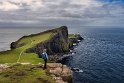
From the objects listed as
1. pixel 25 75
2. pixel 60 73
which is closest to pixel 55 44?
pixel 60 73

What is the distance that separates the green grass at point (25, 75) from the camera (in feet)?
155

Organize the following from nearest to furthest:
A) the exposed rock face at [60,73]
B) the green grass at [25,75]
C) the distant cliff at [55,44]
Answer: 1. the green grass at [25,75]
2. the exposed rock face at [60,73]
3. the distant cliff at [55,44]

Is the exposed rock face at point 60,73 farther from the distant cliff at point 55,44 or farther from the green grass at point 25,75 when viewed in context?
the distant cliff at point 55,44

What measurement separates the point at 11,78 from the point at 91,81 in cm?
4222

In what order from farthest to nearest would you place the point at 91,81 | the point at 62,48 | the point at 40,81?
1. the point at 62,48
2. the point at 91,81
3. the point at 40,81

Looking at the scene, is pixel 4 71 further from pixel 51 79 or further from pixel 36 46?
pixel 36 46

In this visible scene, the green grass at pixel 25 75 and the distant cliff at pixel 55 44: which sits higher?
the green grass at pixel 25 75

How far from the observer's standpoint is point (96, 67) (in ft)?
362

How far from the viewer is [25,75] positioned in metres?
50.4

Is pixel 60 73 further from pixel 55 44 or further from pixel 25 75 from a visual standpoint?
pixel 55 44

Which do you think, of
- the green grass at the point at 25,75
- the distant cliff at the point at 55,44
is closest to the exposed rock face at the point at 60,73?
the green grass at the point at 25,75

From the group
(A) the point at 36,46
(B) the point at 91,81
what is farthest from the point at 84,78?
(A) the point at 36,46

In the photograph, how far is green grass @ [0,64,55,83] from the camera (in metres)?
47.4

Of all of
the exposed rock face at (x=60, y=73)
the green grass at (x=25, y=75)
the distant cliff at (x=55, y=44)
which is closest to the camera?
the green grass at (x=25, y=75)
